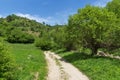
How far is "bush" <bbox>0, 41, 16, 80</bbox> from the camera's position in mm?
22641

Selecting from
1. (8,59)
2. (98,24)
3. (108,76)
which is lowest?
(108,76)

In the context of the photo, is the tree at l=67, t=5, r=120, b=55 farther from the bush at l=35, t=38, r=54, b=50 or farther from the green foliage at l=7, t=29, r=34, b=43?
the green foliage at l=7, t=29, r=34, b=43

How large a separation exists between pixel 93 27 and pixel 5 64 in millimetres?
27297

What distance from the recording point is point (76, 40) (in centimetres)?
5266

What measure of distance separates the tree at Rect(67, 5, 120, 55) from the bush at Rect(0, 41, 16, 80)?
26491mm

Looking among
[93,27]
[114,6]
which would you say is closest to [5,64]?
[93,27]

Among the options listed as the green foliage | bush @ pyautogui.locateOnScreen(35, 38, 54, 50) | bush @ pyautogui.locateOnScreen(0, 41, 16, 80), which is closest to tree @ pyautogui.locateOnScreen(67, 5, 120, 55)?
bush @ pyautogui.locateOnScreen(0, 41, 16, 80)

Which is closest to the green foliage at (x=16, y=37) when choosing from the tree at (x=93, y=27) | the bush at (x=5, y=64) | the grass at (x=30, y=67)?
the grass at (x=30, y=67)

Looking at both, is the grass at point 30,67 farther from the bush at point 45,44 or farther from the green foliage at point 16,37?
the green foliage at point 16,37

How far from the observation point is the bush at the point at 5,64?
22641mm

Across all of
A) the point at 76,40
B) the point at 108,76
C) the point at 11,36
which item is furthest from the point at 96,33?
the point at 11,36

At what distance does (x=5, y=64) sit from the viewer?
22.8m

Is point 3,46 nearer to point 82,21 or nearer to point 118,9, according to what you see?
point 82,21

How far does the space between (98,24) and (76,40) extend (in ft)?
20.4
